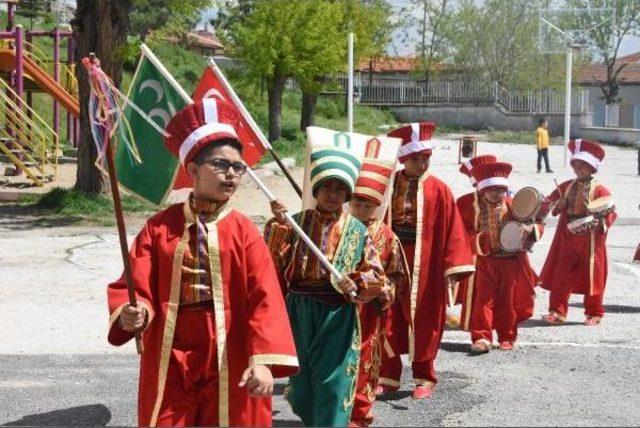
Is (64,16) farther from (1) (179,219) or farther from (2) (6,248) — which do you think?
(1) (179,219)

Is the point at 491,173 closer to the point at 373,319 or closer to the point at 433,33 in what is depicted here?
the point at 373,319

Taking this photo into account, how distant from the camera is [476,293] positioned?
31.2 feet

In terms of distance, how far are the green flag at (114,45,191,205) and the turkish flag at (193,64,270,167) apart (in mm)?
363

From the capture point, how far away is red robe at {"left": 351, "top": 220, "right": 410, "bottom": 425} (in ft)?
21.6

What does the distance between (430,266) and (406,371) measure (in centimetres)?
110

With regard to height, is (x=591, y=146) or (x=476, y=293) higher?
(x=591, y=146)

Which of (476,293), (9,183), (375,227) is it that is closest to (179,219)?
(375,227)

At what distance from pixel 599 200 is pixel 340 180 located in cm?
549

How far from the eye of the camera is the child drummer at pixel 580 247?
1103cm

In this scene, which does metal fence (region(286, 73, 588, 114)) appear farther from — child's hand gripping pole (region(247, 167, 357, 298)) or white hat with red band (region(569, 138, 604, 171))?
child's hand gripping pole (region(247, 167, 357, 298))

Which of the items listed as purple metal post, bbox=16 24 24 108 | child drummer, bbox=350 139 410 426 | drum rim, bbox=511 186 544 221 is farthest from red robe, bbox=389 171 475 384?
purple metal post, bbox=16 24 24 108

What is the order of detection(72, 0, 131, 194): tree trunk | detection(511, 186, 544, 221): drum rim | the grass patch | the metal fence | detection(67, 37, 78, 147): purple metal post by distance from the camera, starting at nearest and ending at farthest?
1. detection(511, 186, 544, 221): drum rim
2. the grass patch
3. detection(72, 0, 131, 194): tree trunk
4. detection(67, 37, 78, 147): purple metal post
5. the metal fence

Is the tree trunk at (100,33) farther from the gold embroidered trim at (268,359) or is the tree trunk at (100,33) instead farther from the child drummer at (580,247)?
the gold embroidered trim at (268,359)

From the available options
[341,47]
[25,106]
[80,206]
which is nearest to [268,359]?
[80,206]
